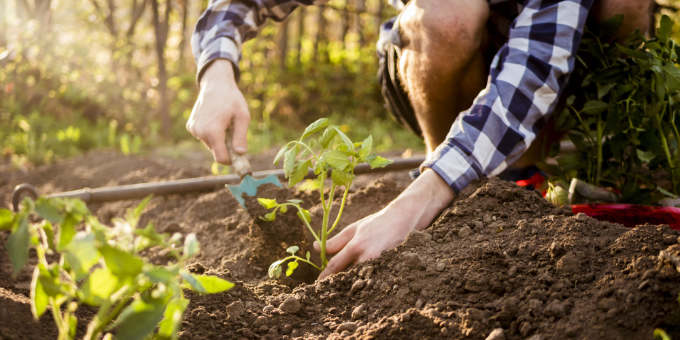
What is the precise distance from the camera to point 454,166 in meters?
1.51

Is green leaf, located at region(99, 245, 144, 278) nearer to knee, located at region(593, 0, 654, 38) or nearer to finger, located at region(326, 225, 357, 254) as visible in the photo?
finger, located at region(326, 225, 357, 254)

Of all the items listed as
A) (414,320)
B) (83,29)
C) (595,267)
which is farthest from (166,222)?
(83,29)

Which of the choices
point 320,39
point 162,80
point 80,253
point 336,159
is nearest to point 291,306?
point 336,159

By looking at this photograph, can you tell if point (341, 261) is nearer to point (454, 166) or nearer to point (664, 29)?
point (454, 166)

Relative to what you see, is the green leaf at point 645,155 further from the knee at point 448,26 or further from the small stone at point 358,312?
the small stone at point 358,312

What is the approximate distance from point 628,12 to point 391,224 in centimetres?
122

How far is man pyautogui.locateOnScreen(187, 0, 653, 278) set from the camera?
4.85 feet

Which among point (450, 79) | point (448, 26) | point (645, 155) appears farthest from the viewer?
point (450, 79)

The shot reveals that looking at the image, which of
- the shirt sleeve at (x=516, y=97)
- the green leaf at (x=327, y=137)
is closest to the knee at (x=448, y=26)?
the shirt sleeve at (x=516, y=97)

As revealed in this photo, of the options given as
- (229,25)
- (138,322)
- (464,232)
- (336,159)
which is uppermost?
(229,25)

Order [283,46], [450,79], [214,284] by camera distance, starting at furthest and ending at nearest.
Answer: [283,46]
[450,79]
[214,284]

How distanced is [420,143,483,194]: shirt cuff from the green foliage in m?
0.55

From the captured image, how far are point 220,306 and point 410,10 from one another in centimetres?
130

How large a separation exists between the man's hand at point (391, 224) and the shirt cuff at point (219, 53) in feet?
2.76
